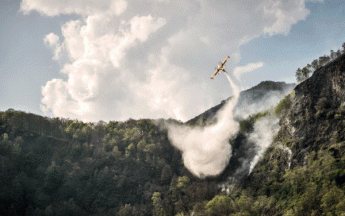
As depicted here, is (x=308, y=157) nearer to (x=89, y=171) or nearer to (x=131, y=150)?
(x=131, y=150)

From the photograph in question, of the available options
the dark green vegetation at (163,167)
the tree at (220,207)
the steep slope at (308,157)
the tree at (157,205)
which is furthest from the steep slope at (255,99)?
the tree at (220,207)

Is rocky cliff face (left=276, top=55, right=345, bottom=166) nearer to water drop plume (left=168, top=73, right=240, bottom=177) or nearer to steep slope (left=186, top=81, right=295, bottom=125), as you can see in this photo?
water drop plume (left=168, top=73, right=240, bottom=177)

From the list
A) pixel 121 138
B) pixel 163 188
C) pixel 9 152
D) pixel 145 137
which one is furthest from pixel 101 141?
pixel 163 188

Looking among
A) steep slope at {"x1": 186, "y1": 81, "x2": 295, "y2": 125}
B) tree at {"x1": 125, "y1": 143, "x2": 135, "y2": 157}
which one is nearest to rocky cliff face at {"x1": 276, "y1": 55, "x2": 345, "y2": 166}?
steep slope at {"x1": 186, "y1": 81, "x2": 295, "y2": 125}

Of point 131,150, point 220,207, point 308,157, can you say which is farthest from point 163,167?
point 308,157

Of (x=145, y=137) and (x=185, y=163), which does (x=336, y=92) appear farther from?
(x=145, y=137)
